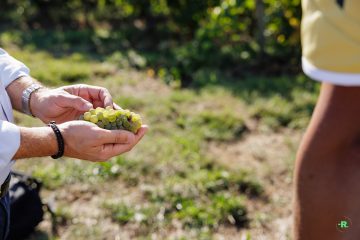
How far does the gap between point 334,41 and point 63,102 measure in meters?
1.08

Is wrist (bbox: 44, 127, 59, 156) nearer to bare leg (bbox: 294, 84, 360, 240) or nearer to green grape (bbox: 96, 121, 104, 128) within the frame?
green grape (bbox: 96, 121, 104, 128)

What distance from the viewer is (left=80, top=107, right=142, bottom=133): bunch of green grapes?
1.78 meters

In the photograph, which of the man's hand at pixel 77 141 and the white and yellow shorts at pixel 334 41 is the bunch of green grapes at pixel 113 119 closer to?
the man's hand at pixel 77 141

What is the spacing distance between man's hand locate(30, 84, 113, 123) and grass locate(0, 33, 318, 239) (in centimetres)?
97

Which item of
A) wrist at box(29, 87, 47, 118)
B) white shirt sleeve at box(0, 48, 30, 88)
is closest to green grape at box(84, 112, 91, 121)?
wrist at box(29, 87, 47, 118)

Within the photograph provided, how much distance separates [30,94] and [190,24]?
14.2 feet

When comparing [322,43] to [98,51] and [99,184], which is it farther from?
[98,51]

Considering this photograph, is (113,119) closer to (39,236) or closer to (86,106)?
(86,106)

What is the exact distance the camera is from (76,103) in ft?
6.27

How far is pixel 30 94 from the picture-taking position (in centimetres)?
197

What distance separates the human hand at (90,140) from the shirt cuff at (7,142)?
0.15 meters

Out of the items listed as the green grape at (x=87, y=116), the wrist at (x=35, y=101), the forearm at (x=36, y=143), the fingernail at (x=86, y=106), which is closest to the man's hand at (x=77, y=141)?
the forearm at (x=36, y=143)

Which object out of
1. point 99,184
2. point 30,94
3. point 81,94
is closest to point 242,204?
point 99,184

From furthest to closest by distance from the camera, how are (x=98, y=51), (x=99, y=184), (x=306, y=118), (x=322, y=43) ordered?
1. (x=98, y=51)
2. (x=306, y=118)
3. (x=99, y=184)
4. (x=322, y=43)
